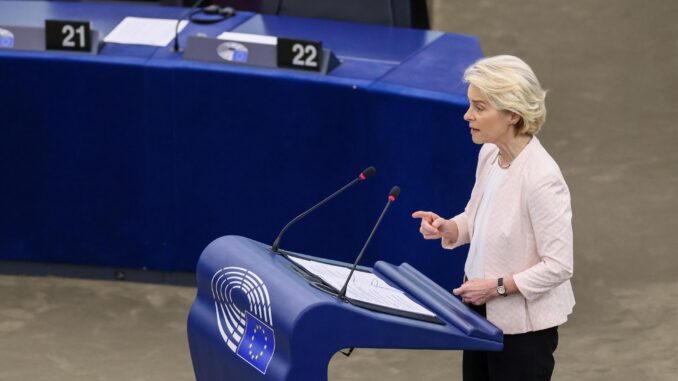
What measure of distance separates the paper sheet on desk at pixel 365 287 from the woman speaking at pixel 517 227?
13 cm

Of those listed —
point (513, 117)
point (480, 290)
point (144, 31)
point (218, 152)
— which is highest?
point (513, 117)

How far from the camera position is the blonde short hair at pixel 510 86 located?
3178 mm

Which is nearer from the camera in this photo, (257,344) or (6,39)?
(257,344)

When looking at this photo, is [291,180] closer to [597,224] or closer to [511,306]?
[597,224]

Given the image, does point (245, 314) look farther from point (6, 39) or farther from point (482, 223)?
point (6, 39)

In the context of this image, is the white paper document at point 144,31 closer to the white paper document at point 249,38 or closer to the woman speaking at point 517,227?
the white paper document at point 249,38

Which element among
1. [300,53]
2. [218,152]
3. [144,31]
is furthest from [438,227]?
[144,31]

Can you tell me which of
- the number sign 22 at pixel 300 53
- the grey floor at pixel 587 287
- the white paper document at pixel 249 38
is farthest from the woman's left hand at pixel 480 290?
the white paper document at pixel 249 38

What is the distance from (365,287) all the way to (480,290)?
286 millimetres

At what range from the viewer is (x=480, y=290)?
327cm

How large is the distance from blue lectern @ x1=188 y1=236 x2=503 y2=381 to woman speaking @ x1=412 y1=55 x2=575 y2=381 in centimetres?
9

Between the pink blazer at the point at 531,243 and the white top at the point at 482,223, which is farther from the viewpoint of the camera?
the white top at the point at 482,223

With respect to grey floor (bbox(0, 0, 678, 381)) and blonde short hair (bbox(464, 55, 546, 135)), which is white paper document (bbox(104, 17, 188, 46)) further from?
blonde short hair (bbox(464, 55, 546, 135))

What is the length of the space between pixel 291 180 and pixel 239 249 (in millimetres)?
1986
